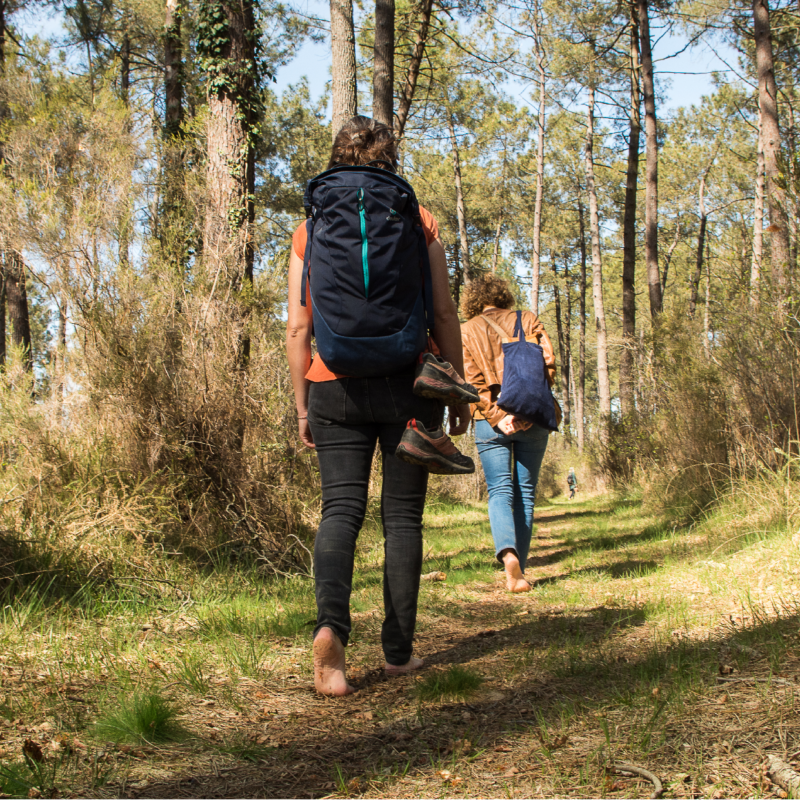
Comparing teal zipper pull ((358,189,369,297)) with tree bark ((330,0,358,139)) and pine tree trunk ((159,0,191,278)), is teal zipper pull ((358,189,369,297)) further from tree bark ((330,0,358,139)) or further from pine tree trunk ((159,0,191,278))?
tree bark ((330,0,358,139))

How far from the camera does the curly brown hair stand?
449 cm

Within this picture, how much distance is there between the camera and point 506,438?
13.5 feet

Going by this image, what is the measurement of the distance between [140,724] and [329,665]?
0.62m

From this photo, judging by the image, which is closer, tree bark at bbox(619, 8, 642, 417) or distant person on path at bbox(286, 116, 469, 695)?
distant person on path at bbox(286, 116, 469, 695)

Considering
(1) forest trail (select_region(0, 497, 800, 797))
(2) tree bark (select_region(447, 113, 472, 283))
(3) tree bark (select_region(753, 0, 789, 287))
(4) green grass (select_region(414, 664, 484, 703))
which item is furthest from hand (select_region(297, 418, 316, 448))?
(2) tree bark (select_region(447, 113, 472, 283))

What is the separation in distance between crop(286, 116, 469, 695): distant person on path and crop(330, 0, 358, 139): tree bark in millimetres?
4999

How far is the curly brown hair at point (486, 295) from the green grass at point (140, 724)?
3107mm

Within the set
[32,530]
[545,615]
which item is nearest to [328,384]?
[545,615]

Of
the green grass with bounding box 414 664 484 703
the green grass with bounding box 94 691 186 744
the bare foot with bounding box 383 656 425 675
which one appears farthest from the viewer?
the bare foot with bounding box 383 656 425 675

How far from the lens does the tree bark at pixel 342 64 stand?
7.12 m

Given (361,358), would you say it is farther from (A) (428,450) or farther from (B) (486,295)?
(B) (486,295)

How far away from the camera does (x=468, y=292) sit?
455cm

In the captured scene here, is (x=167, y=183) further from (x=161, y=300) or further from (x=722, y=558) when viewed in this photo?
(x=722, y=558)

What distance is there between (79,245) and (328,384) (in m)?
2.86
